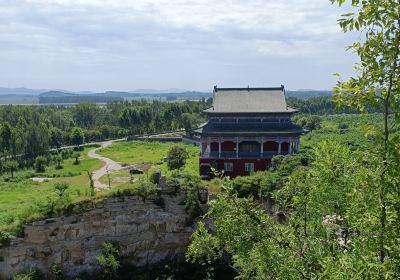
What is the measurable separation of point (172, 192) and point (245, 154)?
1325 cm

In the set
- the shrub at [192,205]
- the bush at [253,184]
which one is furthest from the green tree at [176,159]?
the bush at [253,184]

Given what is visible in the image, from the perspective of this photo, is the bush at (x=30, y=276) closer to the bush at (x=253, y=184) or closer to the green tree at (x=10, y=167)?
the bush at (x=253, y=184)

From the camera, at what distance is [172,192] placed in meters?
20.8

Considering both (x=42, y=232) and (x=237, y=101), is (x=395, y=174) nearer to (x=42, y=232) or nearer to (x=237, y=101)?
(x=42, y=232)

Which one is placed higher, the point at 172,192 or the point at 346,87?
the point at 346,87

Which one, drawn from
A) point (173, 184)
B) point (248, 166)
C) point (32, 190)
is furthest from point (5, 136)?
point (173, 184)

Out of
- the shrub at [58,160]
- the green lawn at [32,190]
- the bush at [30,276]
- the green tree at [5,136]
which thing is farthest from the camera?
the shrub at [58,160]

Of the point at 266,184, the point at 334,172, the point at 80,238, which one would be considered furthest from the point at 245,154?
the point at 334,172

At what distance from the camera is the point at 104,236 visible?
1988cm

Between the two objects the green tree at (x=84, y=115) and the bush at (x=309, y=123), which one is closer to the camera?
the bush at (x=309, y=123)

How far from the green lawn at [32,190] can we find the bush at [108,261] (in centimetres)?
302

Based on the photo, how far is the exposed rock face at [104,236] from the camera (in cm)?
1891

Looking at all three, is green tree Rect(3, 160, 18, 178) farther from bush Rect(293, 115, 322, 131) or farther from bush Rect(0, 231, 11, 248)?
bush Rect(293, 115, 322, 131)

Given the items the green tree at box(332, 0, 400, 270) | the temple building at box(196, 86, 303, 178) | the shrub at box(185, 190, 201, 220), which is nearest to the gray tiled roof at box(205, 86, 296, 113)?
the temple building at box(196, 86, 303, 178)
